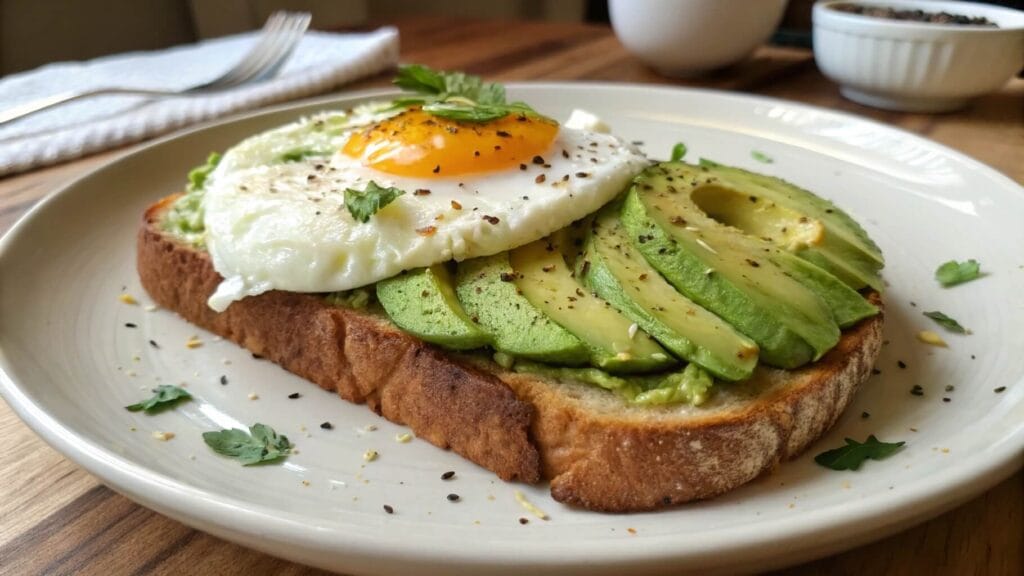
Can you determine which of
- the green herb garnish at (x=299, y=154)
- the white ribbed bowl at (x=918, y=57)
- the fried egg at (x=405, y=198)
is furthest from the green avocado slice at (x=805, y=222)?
the white ribbed bowl at (x=918, y=57)

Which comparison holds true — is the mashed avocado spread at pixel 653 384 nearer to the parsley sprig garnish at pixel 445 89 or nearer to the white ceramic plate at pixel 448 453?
the white ceramic plate at pixel 448 453

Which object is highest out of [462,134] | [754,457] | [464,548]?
[462,134]

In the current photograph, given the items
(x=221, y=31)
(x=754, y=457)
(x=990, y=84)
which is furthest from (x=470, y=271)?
(x=221, y=31)

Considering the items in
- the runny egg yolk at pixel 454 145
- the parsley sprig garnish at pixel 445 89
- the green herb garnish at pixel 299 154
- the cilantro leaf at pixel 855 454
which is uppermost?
the parsley sprig garnish at pixel 445 89

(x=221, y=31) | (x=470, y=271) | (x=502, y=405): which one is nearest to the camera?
(x=502, y=405)

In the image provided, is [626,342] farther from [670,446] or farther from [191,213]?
[191,213]

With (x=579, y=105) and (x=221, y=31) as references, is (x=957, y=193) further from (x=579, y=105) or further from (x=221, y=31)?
(x=221, y=31)
